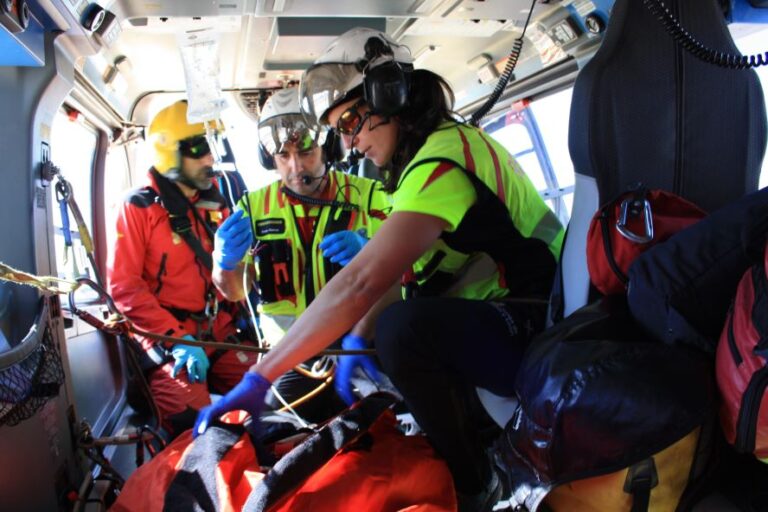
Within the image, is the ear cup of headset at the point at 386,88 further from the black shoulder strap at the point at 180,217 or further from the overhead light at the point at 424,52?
the black shoulder strap at the point at 180,217

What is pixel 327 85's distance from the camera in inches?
74.7

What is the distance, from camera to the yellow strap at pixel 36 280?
1277mm

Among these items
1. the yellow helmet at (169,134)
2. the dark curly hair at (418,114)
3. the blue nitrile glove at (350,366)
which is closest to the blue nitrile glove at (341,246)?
the blue nitrile glove at (350,366)

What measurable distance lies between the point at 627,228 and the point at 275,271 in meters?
1.90

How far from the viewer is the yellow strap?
1.28 meters

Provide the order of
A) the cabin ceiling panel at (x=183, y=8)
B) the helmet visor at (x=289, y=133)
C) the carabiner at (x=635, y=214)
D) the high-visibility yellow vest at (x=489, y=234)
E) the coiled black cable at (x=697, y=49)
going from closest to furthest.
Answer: the carabiner at (x=635, y=214) → the coiled black cable at (x=697, y=49) → the high-visibility yellow vest at (x=489, y=234) → the cabin ceiling panel at (x=183, y=8) → the helmet visor at (x=289, y=133)

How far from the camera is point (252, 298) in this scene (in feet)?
11.3

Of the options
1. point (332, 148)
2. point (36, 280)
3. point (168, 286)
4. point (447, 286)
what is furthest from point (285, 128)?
point (36, 280)

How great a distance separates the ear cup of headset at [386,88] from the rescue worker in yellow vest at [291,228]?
88 cm

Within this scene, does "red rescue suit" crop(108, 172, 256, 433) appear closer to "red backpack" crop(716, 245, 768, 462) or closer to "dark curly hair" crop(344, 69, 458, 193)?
"dark curly hair" crop(344, 69, 458, 193)

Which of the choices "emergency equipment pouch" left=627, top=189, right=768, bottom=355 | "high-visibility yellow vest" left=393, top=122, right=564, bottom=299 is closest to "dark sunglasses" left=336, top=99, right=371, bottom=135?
"high-visibility yellow vest" left=393, top=122, right=564, bottom=299

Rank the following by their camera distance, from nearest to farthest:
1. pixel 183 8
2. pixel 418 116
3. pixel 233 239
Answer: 1. pixel 418 116
2. pixel 183 8
3. pixel 233 239

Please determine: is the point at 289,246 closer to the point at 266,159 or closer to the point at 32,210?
the point at 266,159

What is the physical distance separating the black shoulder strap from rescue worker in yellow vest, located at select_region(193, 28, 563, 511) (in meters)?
1.80
